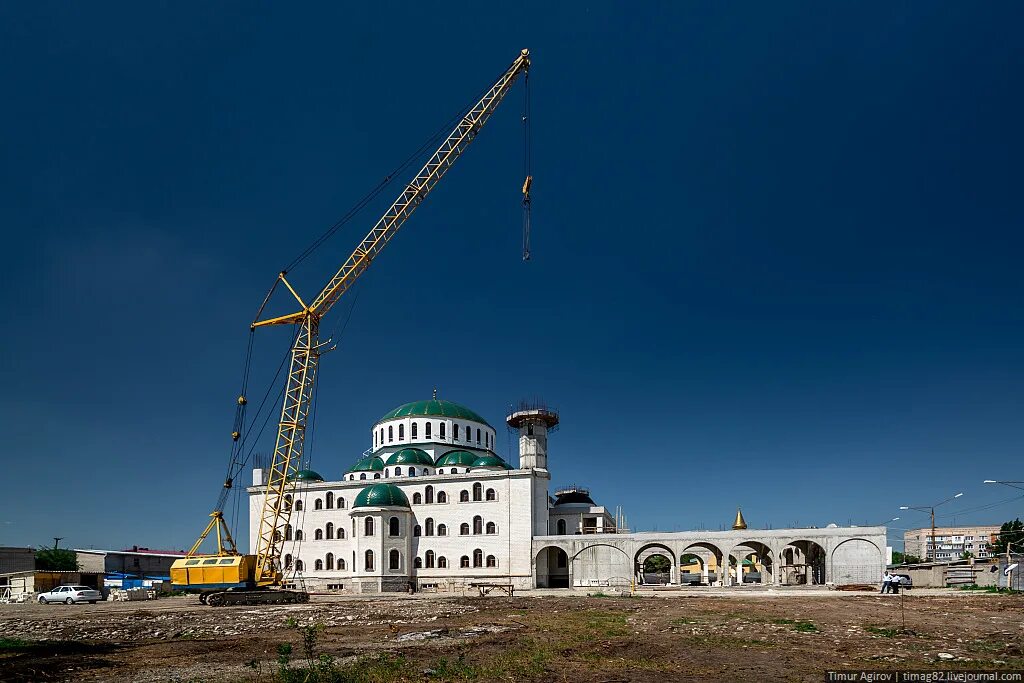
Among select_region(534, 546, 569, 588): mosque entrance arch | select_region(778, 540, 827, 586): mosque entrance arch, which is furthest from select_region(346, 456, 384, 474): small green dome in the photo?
select_region(778, 540, 827, 586): mosque entrance arch

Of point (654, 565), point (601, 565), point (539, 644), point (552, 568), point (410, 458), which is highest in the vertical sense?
point (410, 458)

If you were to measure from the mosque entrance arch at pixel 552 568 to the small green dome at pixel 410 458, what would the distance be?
12982 mm

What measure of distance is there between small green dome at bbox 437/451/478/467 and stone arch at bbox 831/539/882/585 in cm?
3092

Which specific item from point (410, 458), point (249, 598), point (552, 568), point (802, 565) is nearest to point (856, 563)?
point (802, 565)

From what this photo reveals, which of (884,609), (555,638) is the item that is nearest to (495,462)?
(884,609)

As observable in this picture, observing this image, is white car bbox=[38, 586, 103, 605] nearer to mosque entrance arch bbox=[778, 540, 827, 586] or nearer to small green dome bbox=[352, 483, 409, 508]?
small green dome bbox=[352, 483, 409, 508]

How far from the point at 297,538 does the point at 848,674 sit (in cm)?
6343

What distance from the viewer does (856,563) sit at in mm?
59500

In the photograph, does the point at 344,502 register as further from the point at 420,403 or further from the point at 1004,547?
the point at 1004,547

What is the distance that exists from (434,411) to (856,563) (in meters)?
38.5

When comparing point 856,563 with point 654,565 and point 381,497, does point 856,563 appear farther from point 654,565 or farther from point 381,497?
point 654,565

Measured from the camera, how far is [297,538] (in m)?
71.6

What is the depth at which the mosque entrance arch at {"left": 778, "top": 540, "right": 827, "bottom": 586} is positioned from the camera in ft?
219

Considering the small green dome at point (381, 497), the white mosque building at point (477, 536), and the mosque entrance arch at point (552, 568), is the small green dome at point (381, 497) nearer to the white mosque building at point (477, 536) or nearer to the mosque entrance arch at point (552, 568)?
the white mosque building at point (477, 536)
